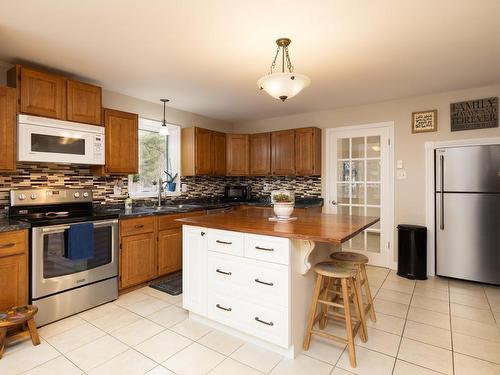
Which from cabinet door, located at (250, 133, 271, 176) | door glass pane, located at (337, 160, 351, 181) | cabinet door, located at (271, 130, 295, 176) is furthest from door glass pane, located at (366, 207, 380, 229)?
cabinet door, located at (250, 133, 271, 176)

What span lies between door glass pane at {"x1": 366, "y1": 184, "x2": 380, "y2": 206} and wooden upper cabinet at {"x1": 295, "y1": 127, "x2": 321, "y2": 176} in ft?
2.52

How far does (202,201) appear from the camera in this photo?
16.0 ft

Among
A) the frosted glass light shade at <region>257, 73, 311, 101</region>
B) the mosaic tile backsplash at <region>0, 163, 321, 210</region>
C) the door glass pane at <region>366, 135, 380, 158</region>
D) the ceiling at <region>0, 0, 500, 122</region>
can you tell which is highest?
the ceiling at <region>0, 0, 500, 122</region>

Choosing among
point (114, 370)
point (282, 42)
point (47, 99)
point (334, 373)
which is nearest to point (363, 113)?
point (282, 42)

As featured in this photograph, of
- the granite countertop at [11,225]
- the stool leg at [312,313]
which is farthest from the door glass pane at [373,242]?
the granite countertop at [11,225]

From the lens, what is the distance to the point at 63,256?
8.22 ft

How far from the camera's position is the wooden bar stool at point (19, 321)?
1.98 metres

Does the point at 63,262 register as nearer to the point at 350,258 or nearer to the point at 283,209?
the point at 283,209

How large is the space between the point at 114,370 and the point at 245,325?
2.96 feet

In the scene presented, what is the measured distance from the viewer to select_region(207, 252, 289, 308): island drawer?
1.94 metres

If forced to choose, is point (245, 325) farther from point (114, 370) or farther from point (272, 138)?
point (272, 138)

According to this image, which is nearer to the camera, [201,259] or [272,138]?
[201,259]

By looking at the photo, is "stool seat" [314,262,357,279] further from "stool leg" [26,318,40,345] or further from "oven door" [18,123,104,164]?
"oven door" [18,123,104,164]

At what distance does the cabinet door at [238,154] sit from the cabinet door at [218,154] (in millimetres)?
94
